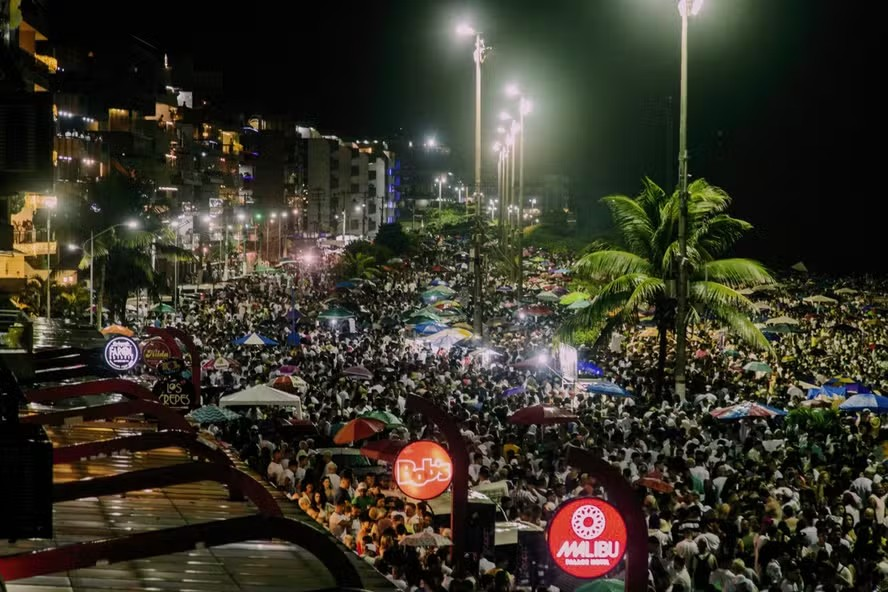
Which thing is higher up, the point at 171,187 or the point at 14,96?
the point at 171,187

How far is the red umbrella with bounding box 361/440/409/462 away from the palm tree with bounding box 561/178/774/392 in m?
8.00

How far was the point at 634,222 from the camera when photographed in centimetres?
2417

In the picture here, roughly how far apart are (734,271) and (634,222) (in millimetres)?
2354

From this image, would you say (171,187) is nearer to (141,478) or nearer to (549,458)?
(549,458)

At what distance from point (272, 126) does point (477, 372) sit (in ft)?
367

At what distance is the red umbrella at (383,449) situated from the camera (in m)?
16.4

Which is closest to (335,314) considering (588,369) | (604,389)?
(588,369)

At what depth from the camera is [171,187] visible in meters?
79.6

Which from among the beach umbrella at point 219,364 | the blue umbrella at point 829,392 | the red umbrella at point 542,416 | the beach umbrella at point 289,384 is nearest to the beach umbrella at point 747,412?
the red umbrella at point 542,416

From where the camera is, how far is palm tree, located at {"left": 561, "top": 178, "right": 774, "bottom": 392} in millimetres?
23406

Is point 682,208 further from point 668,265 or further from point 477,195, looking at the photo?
point 477,195

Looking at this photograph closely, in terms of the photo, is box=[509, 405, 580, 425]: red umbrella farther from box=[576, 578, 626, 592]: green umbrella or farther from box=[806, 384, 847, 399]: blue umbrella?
box=[576, 578, 626, 592]: green umbrella

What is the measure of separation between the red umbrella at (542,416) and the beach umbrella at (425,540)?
706 centimetres

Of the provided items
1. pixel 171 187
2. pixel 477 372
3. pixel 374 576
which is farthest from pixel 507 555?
pixel 171 187
